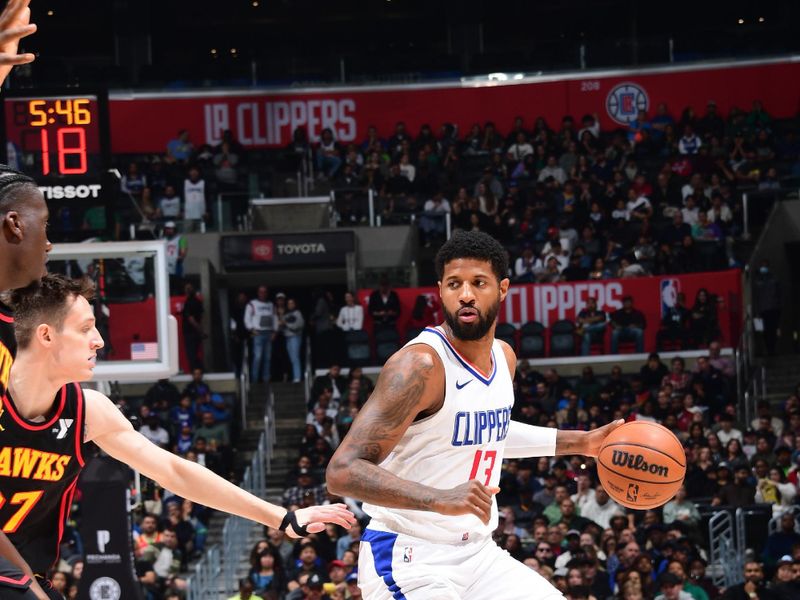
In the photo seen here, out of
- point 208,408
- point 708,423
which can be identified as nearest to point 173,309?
point 208,408

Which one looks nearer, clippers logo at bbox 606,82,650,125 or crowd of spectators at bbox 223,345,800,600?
crowd of spectators at bbox 223,345,800,600

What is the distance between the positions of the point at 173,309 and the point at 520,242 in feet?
20.5

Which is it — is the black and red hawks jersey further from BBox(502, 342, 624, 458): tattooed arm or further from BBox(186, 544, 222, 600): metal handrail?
BBox(186, 544, 222, 600): metal handrail

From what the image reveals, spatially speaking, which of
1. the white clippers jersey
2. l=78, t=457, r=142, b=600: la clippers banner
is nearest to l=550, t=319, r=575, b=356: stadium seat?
l=78, t=457, r=142, b=600: la clippers banner

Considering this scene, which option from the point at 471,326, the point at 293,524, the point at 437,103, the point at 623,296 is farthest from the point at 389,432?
the point at 437,103

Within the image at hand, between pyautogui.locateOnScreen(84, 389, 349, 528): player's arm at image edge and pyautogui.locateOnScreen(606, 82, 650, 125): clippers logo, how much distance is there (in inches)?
971

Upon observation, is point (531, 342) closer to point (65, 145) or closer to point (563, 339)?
Result: point (563, 339)

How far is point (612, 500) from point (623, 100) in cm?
1479

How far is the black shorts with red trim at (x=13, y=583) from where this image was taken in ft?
13.5

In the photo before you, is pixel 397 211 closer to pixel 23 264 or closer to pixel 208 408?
pixel 208 408

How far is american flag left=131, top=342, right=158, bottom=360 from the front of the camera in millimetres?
12922

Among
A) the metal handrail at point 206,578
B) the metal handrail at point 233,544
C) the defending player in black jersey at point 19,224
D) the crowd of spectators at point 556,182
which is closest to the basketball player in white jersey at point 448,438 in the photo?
the defending player in black jersey at point 19,224

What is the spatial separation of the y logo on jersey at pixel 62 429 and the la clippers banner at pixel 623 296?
55.0 ft

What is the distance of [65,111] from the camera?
12305 mm
